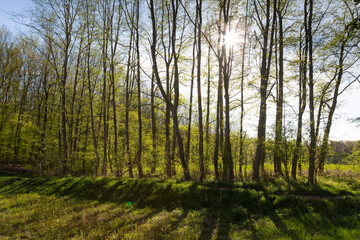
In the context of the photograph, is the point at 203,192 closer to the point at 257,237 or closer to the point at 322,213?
the point at 257,237

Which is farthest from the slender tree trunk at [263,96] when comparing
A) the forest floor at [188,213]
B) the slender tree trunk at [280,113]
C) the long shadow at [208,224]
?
the long shadow at [208,224]

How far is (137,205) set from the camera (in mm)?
7965

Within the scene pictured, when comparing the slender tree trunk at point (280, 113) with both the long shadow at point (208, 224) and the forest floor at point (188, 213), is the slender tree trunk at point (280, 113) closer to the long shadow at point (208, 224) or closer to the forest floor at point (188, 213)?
the forest floor at point (188, 213)

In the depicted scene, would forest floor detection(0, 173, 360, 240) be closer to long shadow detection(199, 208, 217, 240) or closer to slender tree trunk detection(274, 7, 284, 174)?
long shadow detection(199, 208, 217, 240)

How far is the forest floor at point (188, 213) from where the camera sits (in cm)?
489

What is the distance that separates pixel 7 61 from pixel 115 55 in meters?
15.6

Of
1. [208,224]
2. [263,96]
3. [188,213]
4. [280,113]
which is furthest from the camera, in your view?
[280,113]

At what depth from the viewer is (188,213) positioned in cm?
651

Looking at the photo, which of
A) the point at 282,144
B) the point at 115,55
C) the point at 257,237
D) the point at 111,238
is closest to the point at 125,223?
the point at 111,238

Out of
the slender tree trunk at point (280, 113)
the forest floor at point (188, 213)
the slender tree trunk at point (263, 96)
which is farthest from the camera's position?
the slender tree trunk at point (263, 96)

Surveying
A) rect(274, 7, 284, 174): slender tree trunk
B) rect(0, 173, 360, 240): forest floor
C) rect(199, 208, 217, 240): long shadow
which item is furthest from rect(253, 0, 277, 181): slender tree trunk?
rect(199, 208, 217, 240): long shadow

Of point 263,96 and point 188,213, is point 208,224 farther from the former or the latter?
point 263,96

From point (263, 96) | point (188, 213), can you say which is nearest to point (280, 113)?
point (263, 96)

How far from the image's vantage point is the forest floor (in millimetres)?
4891
